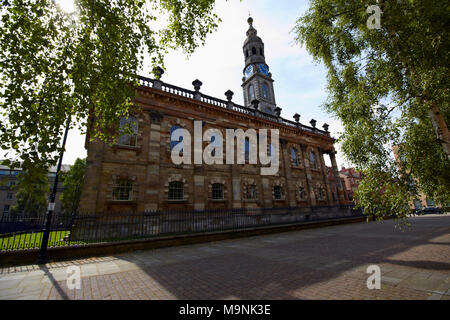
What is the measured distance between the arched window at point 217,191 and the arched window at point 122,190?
20.6 ft

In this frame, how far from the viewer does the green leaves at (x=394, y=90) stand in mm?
4871

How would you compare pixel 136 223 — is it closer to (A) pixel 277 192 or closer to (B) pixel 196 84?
(B) pixel 196 84

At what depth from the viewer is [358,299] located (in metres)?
3.35

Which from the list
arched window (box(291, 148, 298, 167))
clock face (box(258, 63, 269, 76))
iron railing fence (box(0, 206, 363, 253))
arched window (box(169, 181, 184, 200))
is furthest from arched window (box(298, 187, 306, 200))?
clock face (box(258, 63, 269, 76))

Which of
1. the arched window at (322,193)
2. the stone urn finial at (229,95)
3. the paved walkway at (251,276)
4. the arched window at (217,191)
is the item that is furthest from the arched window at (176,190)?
the arched window at (322,193)

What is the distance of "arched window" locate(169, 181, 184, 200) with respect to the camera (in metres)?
14.1

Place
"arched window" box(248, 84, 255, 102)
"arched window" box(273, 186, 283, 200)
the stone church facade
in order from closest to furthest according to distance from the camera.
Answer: the stone church facade < "arched window" box(273, 186, 283, 200) < "arched window" box(248, 84, 255, 102)

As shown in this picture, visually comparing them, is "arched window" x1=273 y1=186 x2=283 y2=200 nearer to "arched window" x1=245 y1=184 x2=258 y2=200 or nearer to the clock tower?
"arched window" x1=245 y1=184 x2=258 y2=200

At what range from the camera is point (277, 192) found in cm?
1980

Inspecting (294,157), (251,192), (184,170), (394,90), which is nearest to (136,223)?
(184,170)

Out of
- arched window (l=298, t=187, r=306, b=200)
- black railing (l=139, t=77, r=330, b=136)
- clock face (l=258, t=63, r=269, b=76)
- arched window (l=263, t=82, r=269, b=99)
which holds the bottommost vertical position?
arched window (l=298, t=187, r=306, b=200)

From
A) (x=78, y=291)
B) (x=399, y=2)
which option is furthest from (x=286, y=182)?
(x=78, y=291)

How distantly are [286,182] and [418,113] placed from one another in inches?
606

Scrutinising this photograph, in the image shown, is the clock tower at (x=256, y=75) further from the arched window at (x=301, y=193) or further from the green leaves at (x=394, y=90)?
the green leaves at (x=394, y=90)
